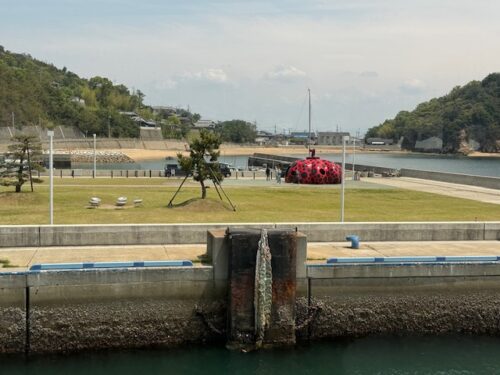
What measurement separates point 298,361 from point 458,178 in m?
39.5

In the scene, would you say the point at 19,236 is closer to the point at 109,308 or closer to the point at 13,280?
the point at 13,280

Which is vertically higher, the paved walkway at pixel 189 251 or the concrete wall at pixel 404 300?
the paved walkway at pixel 189 251

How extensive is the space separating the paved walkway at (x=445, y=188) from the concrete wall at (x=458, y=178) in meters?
0.78

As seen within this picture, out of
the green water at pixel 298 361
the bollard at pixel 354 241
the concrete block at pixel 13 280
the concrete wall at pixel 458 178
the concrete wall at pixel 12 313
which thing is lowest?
the green water at pixel 298 361

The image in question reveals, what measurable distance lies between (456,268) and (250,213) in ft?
42.0

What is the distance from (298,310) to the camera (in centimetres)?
1959

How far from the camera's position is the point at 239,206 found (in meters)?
34.4

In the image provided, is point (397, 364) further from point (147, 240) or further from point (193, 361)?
point (147, 240)

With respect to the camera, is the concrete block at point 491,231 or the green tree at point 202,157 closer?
the concrete block at point 491,231

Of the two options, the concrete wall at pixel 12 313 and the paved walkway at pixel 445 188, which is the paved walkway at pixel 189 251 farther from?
the paved walkway at pixel 445 188

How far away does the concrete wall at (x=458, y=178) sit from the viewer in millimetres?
49312

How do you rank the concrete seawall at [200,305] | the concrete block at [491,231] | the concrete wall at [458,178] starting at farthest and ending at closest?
the concrete wall at [458,178], the concrete block at [491,231], the concrete seawall at [200,305]

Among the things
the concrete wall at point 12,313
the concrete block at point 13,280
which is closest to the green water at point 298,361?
the concrete wall at point 12,313

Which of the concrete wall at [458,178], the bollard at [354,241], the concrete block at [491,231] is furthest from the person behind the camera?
the concrete wall at [458,178]
